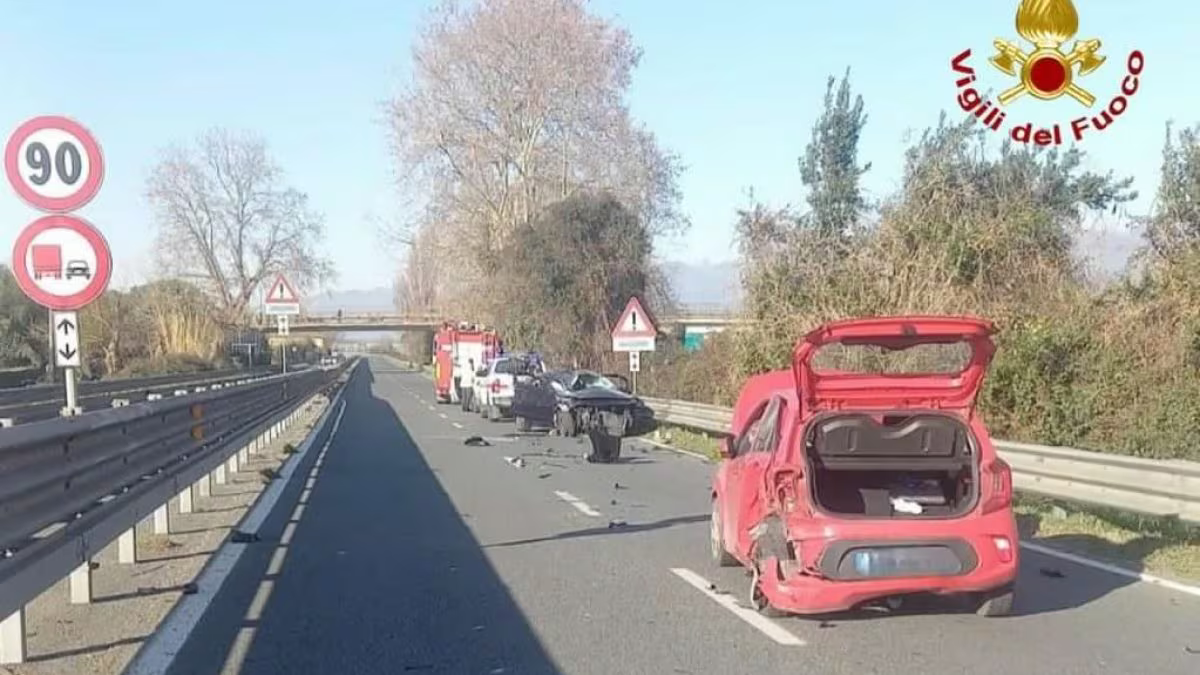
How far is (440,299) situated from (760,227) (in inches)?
1219

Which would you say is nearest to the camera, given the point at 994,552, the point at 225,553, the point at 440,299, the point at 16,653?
the point at 16,653

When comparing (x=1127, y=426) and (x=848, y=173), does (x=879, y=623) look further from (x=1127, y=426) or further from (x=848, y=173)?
(x=848, y=173)

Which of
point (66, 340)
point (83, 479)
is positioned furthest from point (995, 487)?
point (66, 340)

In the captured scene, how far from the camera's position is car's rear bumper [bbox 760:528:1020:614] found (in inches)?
294

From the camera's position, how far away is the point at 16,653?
22.0ft

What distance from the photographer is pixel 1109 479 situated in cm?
1119

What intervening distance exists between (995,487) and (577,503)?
302 inches

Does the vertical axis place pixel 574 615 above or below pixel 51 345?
below

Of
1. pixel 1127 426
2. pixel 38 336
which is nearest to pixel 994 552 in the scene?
pixel 1127 426

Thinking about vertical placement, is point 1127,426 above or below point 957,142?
below

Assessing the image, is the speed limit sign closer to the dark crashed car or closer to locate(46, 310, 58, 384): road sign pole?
locate(46, 310, 58, 384): road sign pole

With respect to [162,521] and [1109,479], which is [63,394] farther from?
[1109,479]

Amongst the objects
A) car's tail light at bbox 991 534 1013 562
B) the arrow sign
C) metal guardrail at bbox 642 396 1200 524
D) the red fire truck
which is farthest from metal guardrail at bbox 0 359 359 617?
the red fire truck

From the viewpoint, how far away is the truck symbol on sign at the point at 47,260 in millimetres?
8289
